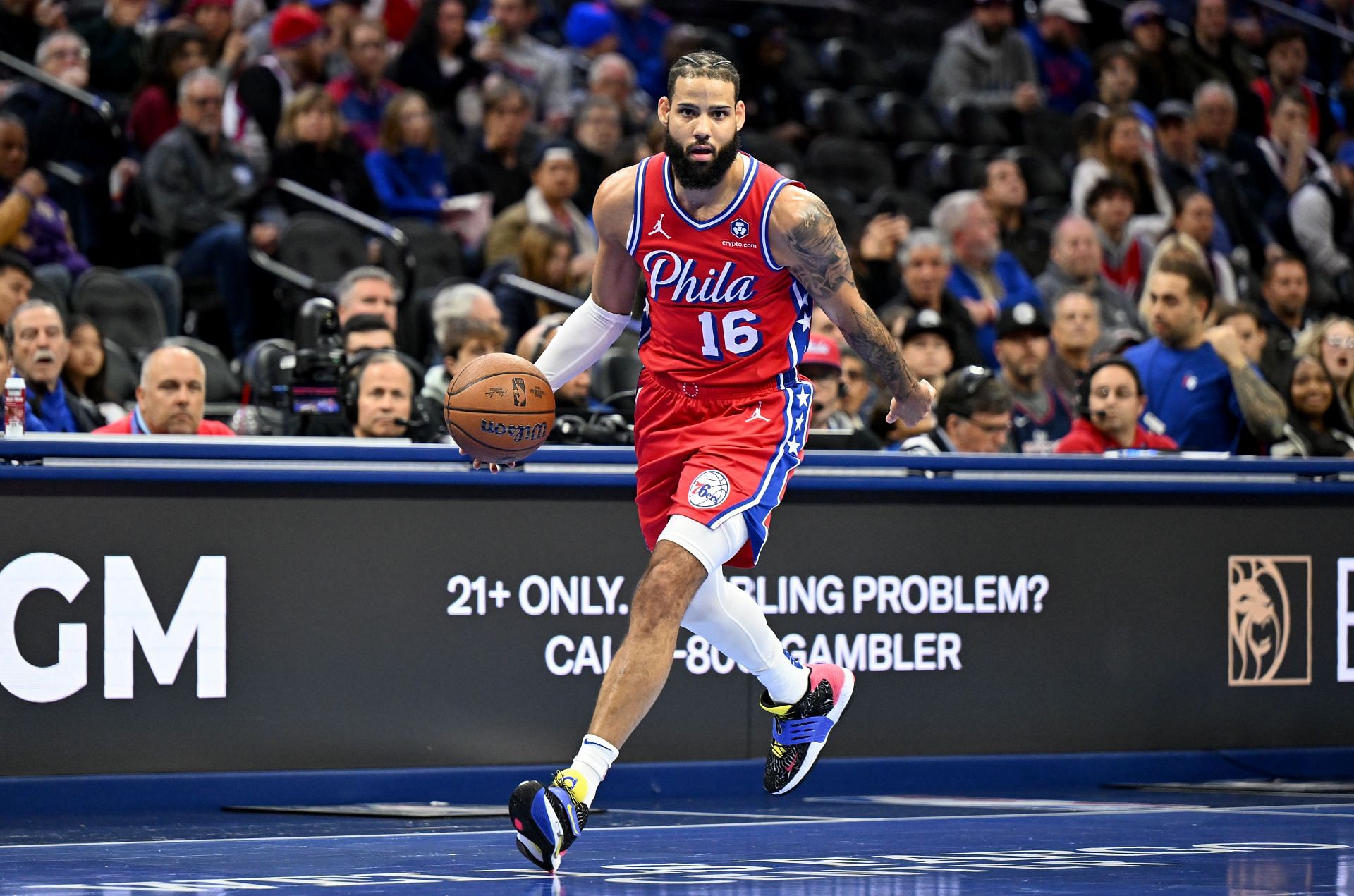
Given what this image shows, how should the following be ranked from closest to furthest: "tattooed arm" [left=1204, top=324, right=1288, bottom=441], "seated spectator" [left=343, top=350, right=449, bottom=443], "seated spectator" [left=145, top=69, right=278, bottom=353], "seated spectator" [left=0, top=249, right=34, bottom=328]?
1. "seated spectator" [left=343, top=350, right=449, bottom=443]
2. "tattooed arm" [left=1204, top=324, right=1288, bottom=441]
3. "seated spectator" [left=0, top=249, right=34, bottom=328]
4. "seated spectator" [left=145, top=69, right=278, bottom=353]

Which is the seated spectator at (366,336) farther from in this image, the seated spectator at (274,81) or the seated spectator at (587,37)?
the seated spectator at (587,37)

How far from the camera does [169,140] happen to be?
1206cm

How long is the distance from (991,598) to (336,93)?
751 cm

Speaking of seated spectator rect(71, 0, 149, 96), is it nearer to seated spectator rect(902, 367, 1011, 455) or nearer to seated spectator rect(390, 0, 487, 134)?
seated spectator rect(390, 0, 487, 134)

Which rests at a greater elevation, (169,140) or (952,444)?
(169,140)

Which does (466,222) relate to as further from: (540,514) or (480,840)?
(480,840)

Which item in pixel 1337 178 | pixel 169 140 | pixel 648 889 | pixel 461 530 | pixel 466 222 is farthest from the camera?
pixel 1337 178

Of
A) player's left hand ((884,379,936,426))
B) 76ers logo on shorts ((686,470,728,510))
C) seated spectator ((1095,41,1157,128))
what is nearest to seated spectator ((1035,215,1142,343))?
seated spectator ((1095,41,1157,128))

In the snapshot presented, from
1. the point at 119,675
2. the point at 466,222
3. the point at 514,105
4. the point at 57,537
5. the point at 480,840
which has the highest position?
the point at 514,105

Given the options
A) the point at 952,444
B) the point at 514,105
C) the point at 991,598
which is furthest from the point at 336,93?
the point at 991,598

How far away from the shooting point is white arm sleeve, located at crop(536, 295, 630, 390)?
6.33 m

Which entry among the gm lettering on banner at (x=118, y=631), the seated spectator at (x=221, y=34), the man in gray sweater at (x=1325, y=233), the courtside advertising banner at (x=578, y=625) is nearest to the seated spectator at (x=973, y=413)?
the courtside advertising banner at (x=578, y=625)

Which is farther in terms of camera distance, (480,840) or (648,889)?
(480,840)

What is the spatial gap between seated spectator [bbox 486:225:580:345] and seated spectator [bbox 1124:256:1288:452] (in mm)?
3720
